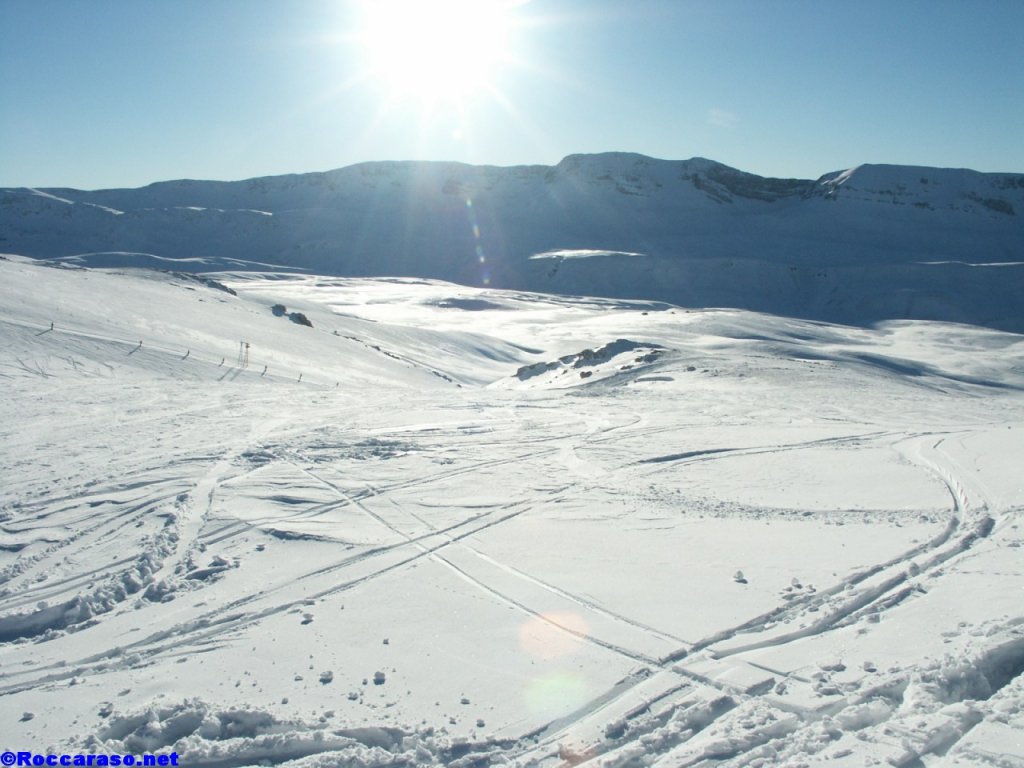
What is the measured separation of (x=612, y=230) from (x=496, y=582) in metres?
96.7

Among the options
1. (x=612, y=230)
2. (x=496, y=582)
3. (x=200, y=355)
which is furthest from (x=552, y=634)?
(x=612, y=230)

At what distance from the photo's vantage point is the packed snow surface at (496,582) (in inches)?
167

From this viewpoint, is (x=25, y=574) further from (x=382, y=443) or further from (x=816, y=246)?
(x=816, y=246)

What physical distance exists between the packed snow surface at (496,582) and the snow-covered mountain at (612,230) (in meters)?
56.2

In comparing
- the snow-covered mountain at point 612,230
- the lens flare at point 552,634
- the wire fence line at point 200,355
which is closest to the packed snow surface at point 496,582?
the lens flare at point 552,634

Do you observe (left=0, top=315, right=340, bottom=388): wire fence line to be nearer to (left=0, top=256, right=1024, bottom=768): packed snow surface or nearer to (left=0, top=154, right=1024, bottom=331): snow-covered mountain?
(left=0, top=256, right=1024, bottom=768): packed snow surface

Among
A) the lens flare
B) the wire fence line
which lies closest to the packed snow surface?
the lens flare

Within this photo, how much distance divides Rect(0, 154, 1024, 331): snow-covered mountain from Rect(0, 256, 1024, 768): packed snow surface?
184ft

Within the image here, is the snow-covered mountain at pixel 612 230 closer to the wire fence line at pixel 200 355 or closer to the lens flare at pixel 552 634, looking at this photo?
the wire fence line at pixel 200 355

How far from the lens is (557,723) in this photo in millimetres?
4305

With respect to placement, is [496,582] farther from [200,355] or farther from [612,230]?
[612,230]

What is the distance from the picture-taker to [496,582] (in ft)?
20.4

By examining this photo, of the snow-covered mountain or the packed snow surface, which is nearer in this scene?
the packed snow surface

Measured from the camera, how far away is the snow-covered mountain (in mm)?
67500
